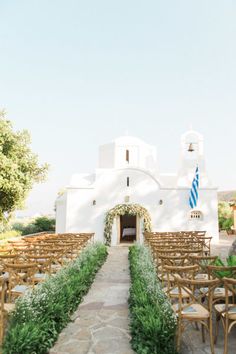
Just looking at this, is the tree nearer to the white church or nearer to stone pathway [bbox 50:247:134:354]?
the white church

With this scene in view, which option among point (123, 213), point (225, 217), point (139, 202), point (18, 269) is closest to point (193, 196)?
point (139, 202)

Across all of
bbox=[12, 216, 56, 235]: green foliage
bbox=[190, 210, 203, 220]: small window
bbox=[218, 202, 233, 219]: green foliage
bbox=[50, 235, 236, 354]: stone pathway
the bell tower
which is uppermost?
the bell tower

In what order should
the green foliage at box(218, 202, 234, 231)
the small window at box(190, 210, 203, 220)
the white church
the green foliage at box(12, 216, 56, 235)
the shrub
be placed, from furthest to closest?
1. the shrub
2. the green foliage at box(218, 202, 234, 231)
3. the green foliage at box(12, 216, 56, 235)
4. the small window at box(190, 210, 203, 220)
5. the white church

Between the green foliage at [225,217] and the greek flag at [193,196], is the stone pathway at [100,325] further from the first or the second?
the green foliage at [225,217]

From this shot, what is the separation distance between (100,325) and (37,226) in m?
24.8

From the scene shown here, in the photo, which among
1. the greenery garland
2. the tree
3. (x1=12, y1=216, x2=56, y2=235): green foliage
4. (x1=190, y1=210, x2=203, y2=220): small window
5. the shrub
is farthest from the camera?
the shrub

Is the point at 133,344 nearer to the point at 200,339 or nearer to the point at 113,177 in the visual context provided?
the point at 200,339

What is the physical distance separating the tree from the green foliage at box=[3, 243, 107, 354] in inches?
378

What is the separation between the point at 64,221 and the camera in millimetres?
21828

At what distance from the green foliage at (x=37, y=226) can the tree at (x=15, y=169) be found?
30.1 feet

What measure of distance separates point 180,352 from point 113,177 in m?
17.2

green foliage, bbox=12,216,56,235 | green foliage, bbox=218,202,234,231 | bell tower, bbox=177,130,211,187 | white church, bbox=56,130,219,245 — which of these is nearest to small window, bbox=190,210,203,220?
white church, bbox=56,130,219,245

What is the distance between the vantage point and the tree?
51.0ft

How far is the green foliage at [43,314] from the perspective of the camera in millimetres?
3930
